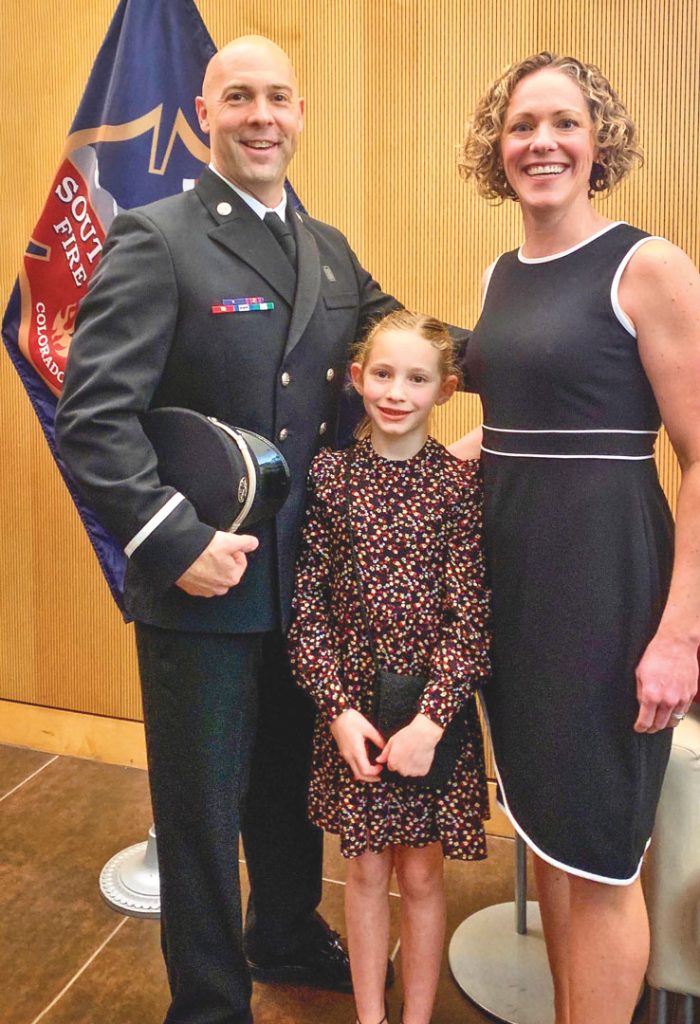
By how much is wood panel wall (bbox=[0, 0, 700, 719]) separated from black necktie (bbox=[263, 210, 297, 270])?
0.93 m

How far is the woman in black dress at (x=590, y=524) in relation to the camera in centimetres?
123

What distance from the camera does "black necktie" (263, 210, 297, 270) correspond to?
151 centimetres

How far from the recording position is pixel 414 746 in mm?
1356

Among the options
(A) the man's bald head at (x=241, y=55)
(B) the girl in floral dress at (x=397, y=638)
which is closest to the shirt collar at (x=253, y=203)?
(A) the man's bald head at (x=241, y=55)

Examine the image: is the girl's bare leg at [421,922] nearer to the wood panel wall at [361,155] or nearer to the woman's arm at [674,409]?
the woman's arm at [674,409]

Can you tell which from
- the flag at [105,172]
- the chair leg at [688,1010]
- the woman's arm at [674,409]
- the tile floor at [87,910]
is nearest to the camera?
the woman's arm at [674,409]

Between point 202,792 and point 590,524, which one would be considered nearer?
point 590,524

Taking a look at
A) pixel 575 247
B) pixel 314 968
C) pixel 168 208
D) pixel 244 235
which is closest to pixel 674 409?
pixel 575 247

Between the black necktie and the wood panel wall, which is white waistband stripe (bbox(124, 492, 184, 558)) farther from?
the wood panel wall

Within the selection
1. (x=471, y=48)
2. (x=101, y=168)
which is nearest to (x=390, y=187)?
(x=471, y=48)

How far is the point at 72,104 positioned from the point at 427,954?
2.54 m

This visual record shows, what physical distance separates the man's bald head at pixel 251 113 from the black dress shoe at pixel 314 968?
1.53m

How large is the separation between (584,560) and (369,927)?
29.5 inches

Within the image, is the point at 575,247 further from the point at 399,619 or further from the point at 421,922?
the point at 421,922
